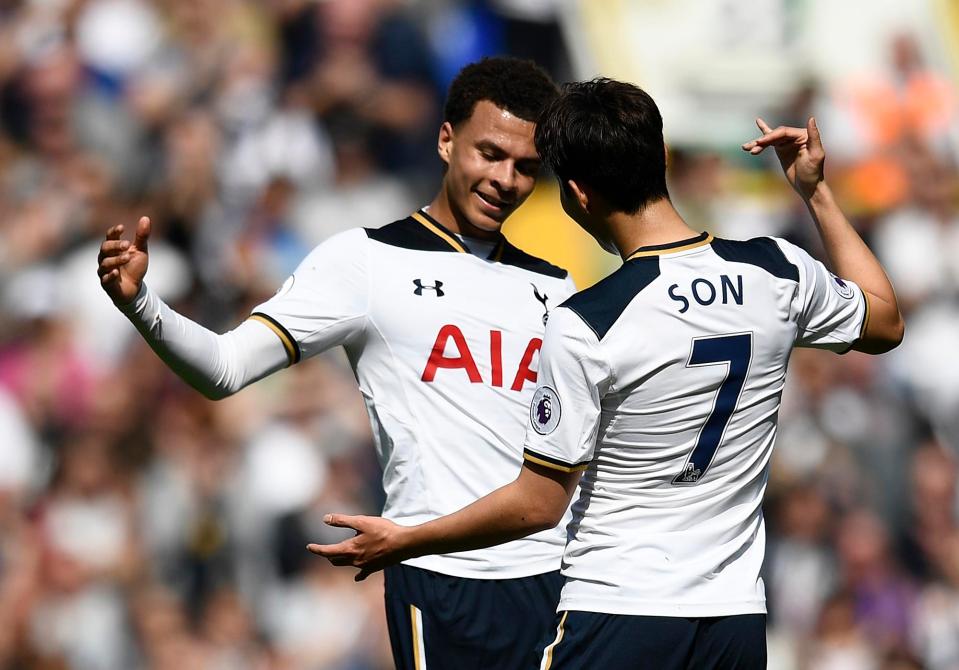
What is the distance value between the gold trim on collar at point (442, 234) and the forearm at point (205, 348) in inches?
28.0

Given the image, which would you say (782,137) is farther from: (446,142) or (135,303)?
(135,303)

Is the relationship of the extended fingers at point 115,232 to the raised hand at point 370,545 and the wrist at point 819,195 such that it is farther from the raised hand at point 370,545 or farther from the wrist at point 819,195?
the wrist at point 819,195

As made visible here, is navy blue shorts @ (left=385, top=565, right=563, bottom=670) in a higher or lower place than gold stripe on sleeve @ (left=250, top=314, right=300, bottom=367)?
lower

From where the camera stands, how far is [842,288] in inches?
145

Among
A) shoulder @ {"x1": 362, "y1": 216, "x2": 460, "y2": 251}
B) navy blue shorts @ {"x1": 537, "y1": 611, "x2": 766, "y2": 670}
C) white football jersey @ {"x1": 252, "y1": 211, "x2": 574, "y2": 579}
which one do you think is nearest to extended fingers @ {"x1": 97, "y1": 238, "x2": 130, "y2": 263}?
white football jersey @ {"x1": 252, "y1": 211, "x2": 574, "y2": 579}

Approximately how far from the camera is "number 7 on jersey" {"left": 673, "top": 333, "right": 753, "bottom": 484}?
3301 mm

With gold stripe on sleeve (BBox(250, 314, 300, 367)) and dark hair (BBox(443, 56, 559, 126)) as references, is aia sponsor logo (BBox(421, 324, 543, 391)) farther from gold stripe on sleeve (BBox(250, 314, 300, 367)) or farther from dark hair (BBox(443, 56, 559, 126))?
dark hair (BBox(443, 56, 559, 126))

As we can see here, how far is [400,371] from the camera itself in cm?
421

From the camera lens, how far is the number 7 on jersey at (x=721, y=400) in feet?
10.8

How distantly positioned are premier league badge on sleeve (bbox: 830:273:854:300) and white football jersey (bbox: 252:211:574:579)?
3.36 ft

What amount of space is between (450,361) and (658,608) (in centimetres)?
122

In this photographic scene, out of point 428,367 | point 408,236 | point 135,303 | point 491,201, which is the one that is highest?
point 491,201

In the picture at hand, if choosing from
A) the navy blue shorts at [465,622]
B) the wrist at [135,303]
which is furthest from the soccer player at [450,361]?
the wrist at [135,303]

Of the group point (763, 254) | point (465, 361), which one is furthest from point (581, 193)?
point (465, 361)
